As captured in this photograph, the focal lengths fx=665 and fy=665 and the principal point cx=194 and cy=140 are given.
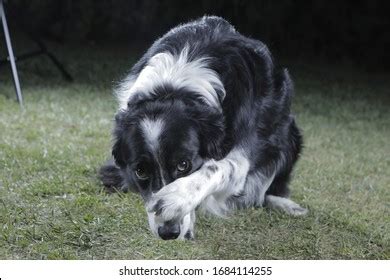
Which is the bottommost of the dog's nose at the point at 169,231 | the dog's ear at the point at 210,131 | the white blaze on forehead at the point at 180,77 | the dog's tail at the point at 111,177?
the dog's tail at the point at 111,177

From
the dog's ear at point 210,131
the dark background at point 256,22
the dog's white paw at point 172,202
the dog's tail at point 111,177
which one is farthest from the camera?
the dark background at point 256,22

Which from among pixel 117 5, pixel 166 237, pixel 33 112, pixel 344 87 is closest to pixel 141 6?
pixel 117 5

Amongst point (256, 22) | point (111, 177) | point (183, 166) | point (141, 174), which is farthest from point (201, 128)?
point (256, 22)

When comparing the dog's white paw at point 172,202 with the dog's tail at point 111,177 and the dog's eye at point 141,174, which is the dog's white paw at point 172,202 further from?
the dog's tail at point 111,177

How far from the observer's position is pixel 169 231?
87.0 inches

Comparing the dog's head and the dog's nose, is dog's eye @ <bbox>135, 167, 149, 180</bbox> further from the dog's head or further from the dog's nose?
the dog's nose

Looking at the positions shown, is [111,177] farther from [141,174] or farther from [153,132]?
[153,132]

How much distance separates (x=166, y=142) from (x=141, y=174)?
17 cm

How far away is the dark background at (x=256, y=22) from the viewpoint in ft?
10.5

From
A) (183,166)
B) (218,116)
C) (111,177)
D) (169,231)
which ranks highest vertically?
(218,116)

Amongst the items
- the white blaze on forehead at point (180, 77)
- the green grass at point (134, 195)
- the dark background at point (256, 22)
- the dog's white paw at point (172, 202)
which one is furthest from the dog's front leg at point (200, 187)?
the dark background at point (256, 22)

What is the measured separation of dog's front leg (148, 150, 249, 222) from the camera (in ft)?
7.21

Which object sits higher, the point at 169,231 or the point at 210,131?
the point at 210,131
